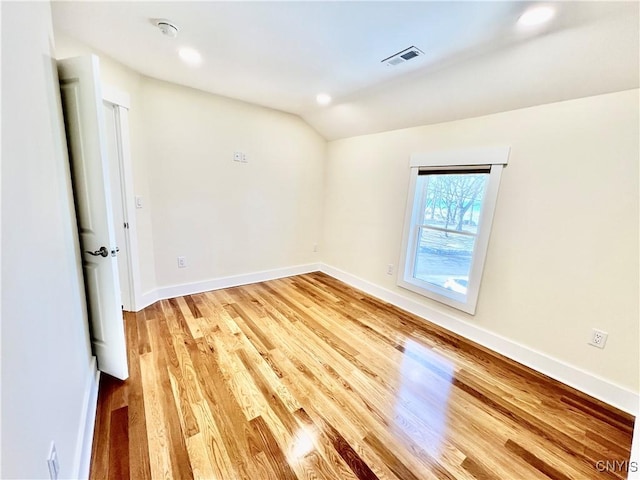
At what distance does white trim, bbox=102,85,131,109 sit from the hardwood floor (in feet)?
6.49

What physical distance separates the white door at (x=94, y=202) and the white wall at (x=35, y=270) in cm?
12

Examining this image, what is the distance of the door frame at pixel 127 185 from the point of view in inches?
91.4

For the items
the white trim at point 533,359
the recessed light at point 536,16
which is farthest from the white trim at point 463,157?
the white trim at point 533,359

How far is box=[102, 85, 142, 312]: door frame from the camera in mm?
2322

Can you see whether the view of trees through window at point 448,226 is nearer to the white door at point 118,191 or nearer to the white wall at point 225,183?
the white wall at point 225,183

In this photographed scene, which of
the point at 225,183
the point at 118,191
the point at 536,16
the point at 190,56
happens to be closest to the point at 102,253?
the point at 118,191

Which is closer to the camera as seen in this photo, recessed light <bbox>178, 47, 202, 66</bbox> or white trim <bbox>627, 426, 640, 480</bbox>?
white trim <bbox>627, 426, 640, 480</bbox>

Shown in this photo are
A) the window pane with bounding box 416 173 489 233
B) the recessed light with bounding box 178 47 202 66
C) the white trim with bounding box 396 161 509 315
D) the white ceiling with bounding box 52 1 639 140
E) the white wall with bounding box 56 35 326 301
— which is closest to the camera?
the white ceiling with bounding box 52 1 639 140

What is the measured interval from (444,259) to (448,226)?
1.16 ft

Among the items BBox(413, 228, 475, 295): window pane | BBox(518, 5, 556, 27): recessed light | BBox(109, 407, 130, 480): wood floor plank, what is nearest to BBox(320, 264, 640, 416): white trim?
BBox(413, 228, 475, 295): window pane

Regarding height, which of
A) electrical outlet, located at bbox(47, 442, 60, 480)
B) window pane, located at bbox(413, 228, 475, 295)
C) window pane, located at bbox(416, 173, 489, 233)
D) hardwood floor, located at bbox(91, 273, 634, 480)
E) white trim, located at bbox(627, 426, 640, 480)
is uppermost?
window pane, located at bbox(416, 173, 489, 233)

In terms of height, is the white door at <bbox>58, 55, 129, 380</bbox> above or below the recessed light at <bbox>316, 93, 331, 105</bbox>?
below

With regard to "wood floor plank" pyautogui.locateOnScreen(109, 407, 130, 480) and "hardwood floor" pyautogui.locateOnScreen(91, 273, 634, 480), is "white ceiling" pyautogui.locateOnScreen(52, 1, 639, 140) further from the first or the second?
"wood floor plank" pyautogui.locateOnScreen(109, 407, 130, 480)

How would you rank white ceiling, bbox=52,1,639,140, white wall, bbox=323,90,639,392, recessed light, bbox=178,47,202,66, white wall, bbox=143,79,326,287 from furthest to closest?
white wall, bbox=143,79,326,287, recessed light, bbox=178,47,202,66, white wall, bbox=323,90,639,392, white ceiling, bbox=52,1,639,140
